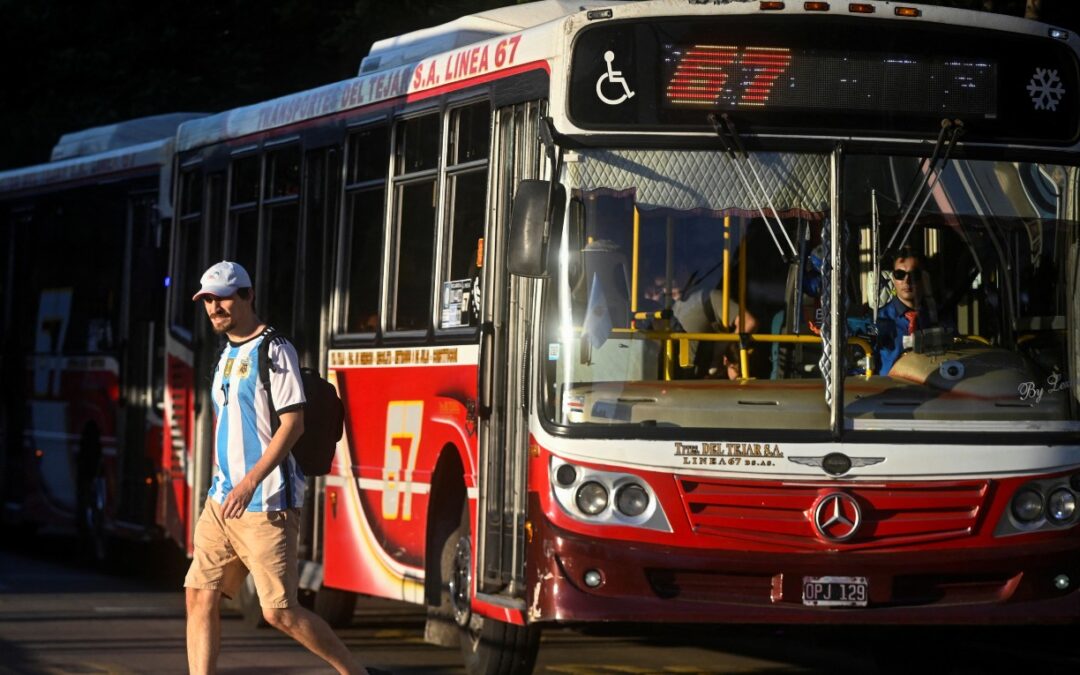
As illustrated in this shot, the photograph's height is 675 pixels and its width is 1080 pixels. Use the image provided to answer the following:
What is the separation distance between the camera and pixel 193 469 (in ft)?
52.9

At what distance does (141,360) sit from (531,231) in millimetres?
8332

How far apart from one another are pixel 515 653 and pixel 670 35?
2.99 metres

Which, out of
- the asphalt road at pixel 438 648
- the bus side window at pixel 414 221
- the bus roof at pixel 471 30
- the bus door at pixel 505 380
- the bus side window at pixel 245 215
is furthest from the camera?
the bus side window at pixel 245 215

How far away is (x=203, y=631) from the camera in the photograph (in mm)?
9594

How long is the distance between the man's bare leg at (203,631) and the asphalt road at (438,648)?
1666 mm

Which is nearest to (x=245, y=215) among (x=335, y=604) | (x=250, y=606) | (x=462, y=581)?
(x=250, y=606)

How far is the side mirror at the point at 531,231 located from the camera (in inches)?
389

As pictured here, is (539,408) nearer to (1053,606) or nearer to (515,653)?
(515,653)

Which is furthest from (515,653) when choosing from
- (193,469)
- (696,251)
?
(193,469)

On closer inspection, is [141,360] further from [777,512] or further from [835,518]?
[835,518]

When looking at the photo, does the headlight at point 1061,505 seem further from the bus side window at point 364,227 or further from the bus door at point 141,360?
the bus door at point 141,360

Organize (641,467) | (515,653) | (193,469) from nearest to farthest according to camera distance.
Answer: (641,467) < (515,653) < (193,469)

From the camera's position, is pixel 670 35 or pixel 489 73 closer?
pixel 670 35

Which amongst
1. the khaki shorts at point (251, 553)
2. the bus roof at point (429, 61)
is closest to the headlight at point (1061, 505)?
the bus roof at point (429, 61)
